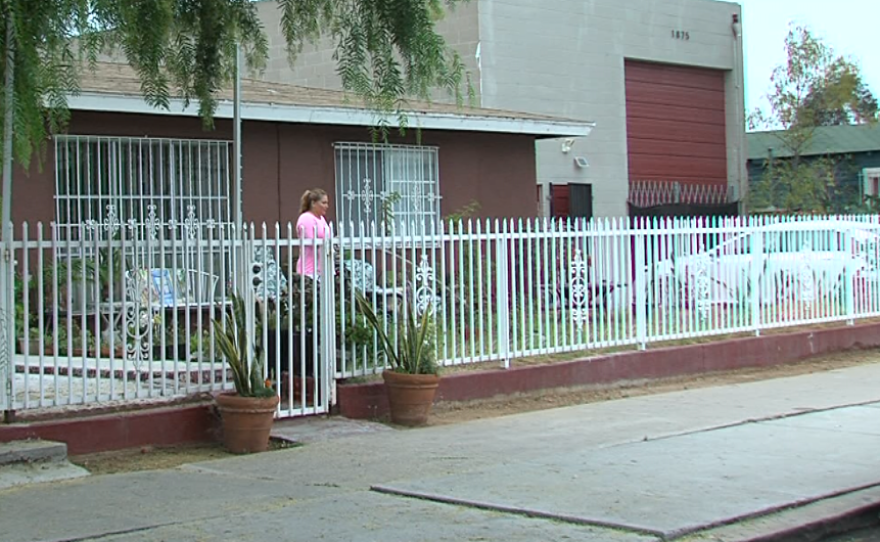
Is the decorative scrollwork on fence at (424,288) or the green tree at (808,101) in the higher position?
the green tree at (808,101)

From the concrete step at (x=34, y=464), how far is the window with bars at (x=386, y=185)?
7.58 metres

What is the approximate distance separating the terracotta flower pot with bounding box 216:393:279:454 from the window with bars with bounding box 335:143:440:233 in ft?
21.5

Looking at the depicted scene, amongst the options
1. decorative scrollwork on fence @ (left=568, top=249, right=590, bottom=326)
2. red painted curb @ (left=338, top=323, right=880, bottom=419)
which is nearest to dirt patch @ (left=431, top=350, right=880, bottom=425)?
red painted curb @ (left=338, top=323, right=880, bottom=419)

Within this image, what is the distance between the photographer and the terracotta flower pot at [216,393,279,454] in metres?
8.70

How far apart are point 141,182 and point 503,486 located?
7655 millimetres

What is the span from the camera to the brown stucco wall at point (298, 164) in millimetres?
12854

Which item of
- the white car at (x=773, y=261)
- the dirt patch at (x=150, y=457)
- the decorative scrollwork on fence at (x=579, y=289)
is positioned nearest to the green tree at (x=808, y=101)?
the white car at (x=773, y=261)

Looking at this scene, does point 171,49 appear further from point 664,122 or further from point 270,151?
point 664,122

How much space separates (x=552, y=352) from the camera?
12.0 meters

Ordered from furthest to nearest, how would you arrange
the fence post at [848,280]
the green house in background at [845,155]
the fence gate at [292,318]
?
the green house in background at [845,155], the fence post at [848,280], the fence gate at [292,318]

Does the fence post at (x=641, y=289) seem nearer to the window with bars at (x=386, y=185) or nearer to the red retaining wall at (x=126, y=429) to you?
the window with bars at (x=386, y=185)

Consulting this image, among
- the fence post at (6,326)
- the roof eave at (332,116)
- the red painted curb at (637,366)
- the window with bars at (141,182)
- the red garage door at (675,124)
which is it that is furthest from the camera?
the red garage door at (675,124)

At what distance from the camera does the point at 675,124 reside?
23844 mm

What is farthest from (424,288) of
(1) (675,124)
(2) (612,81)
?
(1) (675,124)
